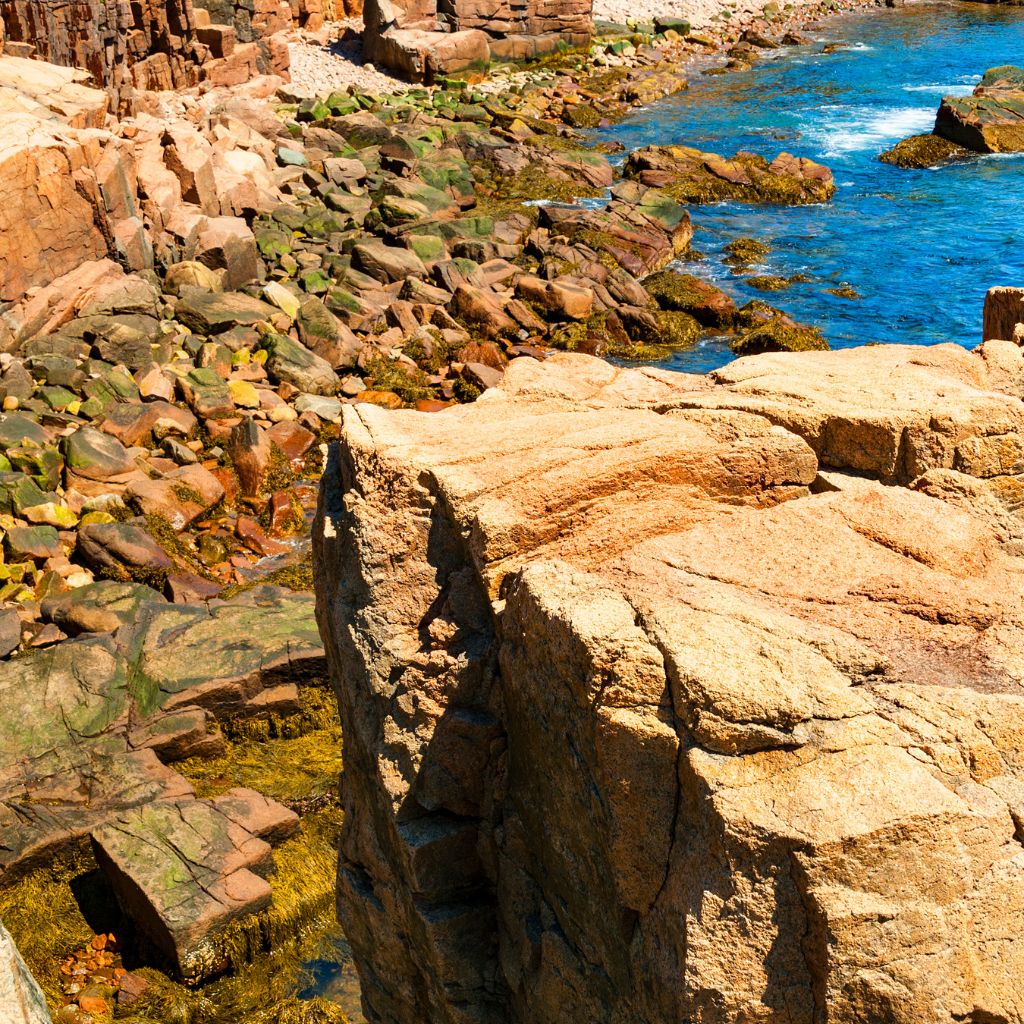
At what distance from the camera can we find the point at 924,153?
4128 centimetres

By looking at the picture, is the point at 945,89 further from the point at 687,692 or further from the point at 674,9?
the point at 687,692

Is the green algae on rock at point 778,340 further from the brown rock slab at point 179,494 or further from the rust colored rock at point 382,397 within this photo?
the brown rock slab at point 179,494

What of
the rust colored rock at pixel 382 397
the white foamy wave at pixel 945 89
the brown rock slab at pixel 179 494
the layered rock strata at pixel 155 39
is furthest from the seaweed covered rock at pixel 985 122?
the brown rock slab at pixel 179 494

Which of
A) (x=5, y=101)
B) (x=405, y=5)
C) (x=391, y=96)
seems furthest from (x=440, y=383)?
(x=405, y=5)

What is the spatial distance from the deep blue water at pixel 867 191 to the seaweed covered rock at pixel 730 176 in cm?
70

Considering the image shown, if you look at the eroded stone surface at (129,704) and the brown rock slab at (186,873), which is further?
the eroded stone surface at (129,704)

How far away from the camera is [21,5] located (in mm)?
26484

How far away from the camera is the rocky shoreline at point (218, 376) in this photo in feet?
39.4

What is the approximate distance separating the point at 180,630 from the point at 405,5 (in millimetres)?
40134

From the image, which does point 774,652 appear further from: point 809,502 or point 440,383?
point 440,383

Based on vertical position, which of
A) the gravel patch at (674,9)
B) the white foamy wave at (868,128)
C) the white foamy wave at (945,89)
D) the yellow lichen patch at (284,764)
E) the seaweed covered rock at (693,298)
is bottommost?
the yellow lichen patch at (284,764)

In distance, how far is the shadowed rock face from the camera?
193 inches

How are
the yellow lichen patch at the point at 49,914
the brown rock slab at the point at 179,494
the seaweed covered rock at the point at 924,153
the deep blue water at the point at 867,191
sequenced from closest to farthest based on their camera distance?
1. the yellow lichen patch at the point at 49,914
2. the brown rock slab at the point at 179,494
3. the deep blue water at the point at 867,191
4. the seaweed covered rock at the point at 924,153

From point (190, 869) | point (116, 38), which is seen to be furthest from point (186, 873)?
point (116, 38)
